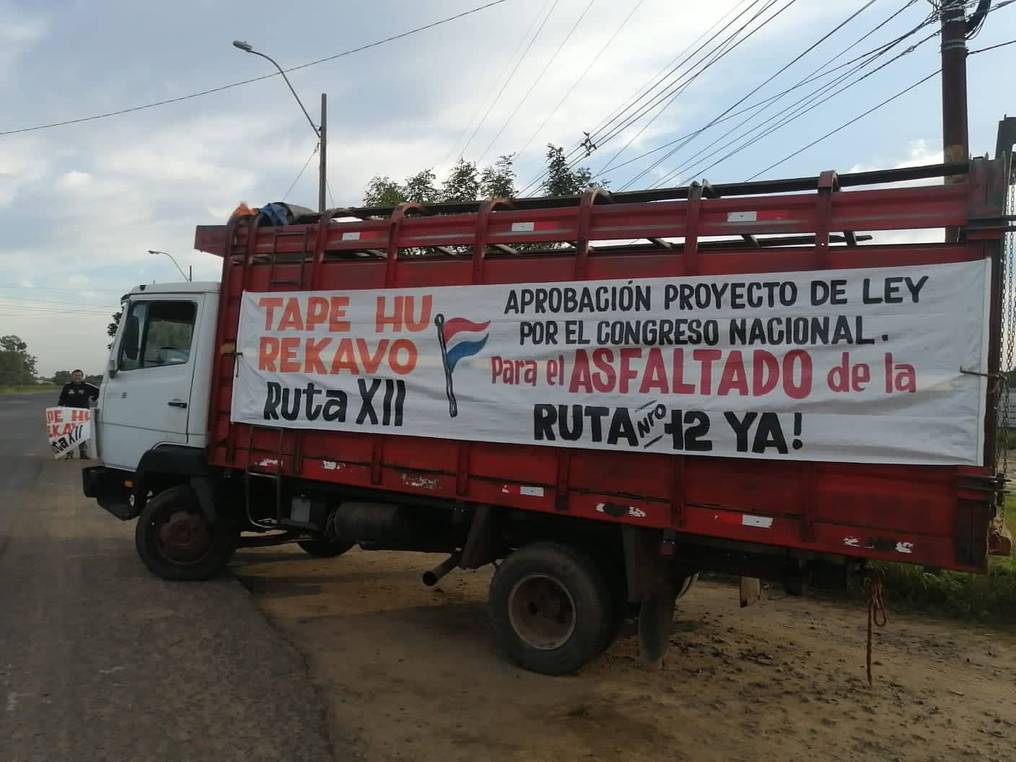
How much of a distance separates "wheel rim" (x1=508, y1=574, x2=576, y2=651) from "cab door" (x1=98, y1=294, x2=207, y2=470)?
3385 mm

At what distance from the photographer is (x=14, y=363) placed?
100438 millimetres

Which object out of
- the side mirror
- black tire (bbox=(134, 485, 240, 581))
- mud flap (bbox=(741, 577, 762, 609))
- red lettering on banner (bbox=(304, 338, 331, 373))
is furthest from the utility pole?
the side mirror

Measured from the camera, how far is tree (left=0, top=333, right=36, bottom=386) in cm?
9881

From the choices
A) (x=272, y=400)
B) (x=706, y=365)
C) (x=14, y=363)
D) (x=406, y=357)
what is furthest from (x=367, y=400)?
(x=14, y=363)

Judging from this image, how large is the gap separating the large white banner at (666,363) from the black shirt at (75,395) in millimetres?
11172

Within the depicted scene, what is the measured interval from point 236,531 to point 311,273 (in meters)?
2.42

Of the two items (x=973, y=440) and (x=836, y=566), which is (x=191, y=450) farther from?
(x=973, y=440)

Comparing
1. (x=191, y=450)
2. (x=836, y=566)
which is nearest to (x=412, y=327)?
(x=191, y=450)

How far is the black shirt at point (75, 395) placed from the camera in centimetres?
1533

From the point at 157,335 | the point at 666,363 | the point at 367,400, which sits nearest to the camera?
the point at 666,363

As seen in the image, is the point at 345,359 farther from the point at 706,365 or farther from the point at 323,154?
the point at 323,154

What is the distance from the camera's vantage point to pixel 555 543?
514 cm

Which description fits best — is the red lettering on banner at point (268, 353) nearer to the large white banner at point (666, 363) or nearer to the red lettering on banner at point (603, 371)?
the large white banner at point (666, 363)

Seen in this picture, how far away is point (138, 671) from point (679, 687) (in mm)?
3198
